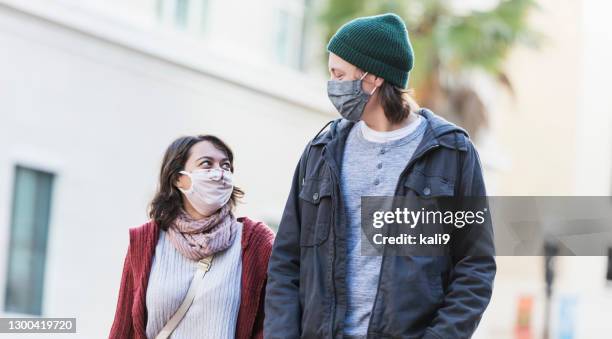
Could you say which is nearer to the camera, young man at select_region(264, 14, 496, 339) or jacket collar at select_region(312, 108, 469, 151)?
young man at select_region(264, 14, 496, 339)

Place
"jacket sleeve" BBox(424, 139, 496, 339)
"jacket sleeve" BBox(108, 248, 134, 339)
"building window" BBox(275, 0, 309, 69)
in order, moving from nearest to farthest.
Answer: "jacket sleeve" BBox(424, 139, 496, 339) → "jacket sleeve" BBox(108, 248, 134, 339) → "building window" BBox(275, 0, 309, 69)

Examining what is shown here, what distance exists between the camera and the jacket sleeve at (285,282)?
393 centimetres

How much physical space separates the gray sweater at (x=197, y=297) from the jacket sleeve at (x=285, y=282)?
1.46ft

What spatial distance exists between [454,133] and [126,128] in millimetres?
11011

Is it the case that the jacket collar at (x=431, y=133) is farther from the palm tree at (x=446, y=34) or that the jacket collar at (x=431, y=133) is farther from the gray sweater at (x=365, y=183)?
the palm tree at (x=446, y=34)

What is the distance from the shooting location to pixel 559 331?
20734 millimetres

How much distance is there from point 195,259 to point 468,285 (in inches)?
48.4

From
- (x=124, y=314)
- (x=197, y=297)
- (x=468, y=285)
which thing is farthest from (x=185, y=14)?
(x=468, y=285)

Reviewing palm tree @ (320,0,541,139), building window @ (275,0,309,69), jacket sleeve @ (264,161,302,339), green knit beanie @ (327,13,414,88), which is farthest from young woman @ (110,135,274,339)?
palm tree @ (320,0,541,139)

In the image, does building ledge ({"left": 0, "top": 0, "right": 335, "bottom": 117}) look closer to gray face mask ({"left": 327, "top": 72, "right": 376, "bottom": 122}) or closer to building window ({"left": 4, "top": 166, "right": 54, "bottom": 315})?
building window ({"left": 4, "top": 166, "right": 54, "bottom": 315})

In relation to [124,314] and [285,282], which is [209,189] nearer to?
[124,314]

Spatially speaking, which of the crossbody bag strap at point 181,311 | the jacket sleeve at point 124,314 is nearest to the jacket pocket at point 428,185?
the crossbody bag strap at point 181,311

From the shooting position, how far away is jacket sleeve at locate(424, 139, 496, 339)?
12.1 feet

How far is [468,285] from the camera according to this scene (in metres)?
3.74
